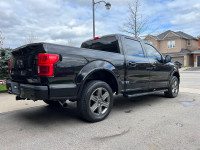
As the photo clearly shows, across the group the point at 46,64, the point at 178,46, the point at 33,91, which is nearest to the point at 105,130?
the point at 33,91

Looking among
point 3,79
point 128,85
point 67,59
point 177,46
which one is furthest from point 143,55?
point 177,46

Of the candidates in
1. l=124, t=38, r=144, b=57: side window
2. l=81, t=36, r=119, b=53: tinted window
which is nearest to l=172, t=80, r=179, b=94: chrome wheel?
l=124, t=38, r=144, b=57: side window

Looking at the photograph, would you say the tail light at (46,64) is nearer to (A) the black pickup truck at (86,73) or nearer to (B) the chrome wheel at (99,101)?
(A) the black pickup truck at (86,73)

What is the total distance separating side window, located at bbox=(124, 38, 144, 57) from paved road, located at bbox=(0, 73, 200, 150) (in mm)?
1466

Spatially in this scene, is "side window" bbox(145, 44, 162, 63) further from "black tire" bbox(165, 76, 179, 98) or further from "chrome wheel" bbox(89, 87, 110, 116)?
"chrome wheel" bbox(89, 87, 110, 116)

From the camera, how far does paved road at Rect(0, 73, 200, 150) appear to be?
2.52m

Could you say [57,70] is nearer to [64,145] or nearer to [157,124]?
[64,145]

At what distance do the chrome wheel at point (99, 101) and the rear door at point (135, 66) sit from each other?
0.70m

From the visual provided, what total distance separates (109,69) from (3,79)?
7158 mm

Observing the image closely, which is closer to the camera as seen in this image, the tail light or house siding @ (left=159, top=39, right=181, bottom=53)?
the tail light

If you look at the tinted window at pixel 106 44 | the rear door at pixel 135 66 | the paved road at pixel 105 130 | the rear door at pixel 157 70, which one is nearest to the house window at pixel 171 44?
the rear door at pixel 157 70

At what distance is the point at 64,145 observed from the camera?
250 centimetres

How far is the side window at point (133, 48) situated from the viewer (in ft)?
14.2

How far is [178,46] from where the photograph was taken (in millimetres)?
35531
